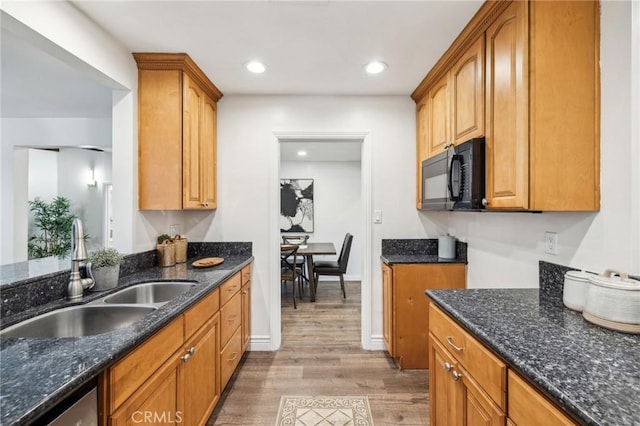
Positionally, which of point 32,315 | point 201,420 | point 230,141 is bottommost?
point 201,420

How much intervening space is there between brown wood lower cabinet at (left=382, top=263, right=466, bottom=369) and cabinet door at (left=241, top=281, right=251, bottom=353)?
4.11 ft

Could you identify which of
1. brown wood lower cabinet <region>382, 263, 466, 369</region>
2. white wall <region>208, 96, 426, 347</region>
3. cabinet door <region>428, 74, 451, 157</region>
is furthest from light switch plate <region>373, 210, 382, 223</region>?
cabinet door <region>428, 74, 451, 157</region>

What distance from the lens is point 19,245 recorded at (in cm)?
337

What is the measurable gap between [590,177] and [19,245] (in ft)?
17.2

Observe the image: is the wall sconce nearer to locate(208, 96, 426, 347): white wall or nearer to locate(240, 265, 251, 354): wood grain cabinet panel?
locate(208, 96, 426, 347): white wall

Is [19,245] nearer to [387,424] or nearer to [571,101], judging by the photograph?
[387,424]

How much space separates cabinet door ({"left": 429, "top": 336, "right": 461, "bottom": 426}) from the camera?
1.19 metres

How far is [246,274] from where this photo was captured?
97.7 inches

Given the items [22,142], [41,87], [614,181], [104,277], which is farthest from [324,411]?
[22,142]

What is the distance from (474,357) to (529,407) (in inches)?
10.5

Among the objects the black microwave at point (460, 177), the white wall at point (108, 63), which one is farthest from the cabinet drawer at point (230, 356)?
the black microwave at point (460, 177)

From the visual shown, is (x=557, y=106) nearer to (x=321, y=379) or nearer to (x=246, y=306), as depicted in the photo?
(x=321, y=379)

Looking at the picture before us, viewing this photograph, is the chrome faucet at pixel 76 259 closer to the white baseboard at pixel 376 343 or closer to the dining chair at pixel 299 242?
the white baseboard at pixel 376 343

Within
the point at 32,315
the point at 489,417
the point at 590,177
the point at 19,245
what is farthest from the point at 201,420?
the point at 19,245
